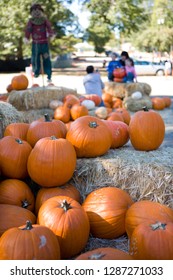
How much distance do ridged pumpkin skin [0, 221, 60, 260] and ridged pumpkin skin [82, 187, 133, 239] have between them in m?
0.57

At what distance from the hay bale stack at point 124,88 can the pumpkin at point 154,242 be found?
8633 millimetres

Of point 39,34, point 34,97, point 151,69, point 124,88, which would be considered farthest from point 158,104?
point 151,69

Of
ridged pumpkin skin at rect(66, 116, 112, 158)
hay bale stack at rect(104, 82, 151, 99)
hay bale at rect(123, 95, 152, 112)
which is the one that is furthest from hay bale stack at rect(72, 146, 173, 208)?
hay bale stack at rect(104, 82, 151, 99)

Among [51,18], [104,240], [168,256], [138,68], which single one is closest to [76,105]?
[104,240]

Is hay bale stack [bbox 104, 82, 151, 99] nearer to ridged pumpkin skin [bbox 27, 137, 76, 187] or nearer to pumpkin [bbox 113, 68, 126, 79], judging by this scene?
pumpkin [bbox 113, 68, 126, 79]

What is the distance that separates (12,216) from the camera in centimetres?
261

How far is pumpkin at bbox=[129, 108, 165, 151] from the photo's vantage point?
3369mm

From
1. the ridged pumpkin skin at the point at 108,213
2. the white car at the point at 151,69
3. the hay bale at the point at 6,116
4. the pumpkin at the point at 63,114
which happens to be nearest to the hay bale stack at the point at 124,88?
the pumpkin at the point at 63,114

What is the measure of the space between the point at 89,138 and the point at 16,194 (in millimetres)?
787

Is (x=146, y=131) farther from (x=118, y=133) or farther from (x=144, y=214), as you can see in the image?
(x=144, y=214)

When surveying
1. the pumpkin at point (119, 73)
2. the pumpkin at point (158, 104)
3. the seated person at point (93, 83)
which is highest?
the pumpkin at point (119, 73)

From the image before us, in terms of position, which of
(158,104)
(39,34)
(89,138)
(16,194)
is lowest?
(16,194)

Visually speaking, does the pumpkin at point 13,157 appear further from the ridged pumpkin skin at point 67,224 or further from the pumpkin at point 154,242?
the pumpkin at point 154,242

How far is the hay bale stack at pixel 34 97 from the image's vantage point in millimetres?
7555
